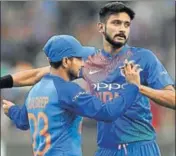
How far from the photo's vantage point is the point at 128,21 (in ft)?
23.6

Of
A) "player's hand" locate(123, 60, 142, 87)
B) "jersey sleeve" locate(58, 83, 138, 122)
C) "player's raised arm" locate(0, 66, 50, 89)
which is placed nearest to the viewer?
"jersey sleeve" locate(58, 83, 138, 122)

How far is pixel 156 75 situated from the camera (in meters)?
6.90

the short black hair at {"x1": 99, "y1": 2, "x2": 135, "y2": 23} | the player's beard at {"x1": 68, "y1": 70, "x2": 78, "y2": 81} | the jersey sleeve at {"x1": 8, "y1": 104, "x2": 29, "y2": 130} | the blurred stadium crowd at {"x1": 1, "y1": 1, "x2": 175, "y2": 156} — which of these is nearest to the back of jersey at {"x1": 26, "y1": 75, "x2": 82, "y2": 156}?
the player's beard at {"x1": 68, "y1": 70, "x2": 78, "y2": 81}

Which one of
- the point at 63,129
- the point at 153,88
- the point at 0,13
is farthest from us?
the point at 0,13

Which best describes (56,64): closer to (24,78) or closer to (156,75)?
(156,75)

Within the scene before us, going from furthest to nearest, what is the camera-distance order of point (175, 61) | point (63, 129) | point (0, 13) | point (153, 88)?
point (0, 13) < point (175, 61) < point (153, 88) < point (63, 129)

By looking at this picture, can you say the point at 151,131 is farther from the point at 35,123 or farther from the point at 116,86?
the point at 35,123

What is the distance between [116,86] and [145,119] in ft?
1.19

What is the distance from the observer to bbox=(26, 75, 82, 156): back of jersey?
6.41 m

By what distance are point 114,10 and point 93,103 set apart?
3.91 feet

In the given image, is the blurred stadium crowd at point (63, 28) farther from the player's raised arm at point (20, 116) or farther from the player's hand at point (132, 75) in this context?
the player's hand at point (132, 75)

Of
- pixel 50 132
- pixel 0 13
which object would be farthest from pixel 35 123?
pixel 0 13

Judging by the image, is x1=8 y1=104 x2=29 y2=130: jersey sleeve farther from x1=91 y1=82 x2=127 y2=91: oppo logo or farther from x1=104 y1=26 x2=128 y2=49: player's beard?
x1=104 y1=26 x2=128 y2=49: player's beard

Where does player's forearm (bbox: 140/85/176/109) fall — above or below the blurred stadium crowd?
above
